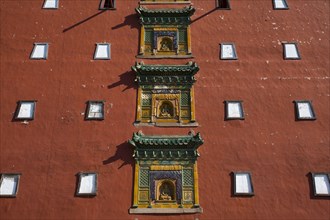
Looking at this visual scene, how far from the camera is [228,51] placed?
18.1 meters

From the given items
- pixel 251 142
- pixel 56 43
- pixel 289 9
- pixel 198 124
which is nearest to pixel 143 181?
pixel 198 124

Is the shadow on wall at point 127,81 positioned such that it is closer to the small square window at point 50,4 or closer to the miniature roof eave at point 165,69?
the miniature roof eave at point 165,69

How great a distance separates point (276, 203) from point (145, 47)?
7757 mm

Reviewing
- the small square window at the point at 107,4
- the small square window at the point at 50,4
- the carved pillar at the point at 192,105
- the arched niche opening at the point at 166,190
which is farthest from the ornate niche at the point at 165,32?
the arched niche opening at the point at 166,190

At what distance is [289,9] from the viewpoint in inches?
762

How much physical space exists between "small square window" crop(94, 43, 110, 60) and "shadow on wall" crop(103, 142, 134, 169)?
3845mm

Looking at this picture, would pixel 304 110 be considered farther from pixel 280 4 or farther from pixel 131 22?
pixel 131 22

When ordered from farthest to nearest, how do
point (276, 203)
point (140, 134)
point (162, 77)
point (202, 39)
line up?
point (202, 39), point (162, 77), point (140, 134), point (276, 203)

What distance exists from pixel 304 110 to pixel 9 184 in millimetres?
10638

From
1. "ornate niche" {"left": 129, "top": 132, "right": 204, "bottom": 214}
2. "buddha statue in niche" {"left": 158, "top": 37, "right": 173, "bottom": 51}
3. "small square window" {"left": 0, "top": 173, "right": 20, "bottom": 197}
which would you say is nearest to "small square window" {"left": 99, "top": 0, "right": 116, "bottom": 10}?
"buddha statue in niche" {"left": 158, "top": 37, "right": 173, "bottom": 51}

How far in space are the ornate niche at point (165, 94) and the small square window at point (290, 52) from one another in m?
3.76

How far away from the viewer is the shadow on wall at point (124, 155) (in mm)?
15661

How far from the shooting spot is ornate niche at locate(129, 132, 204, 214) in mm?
14977

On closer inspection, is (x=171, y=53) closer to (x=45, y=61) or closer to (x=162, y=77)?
(x=162, y=77)
